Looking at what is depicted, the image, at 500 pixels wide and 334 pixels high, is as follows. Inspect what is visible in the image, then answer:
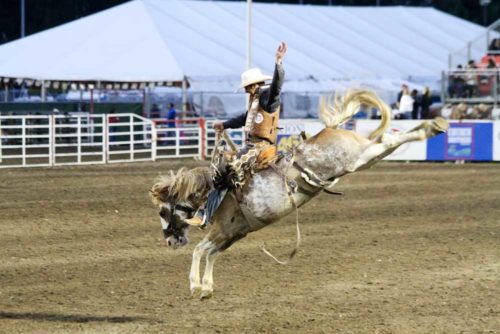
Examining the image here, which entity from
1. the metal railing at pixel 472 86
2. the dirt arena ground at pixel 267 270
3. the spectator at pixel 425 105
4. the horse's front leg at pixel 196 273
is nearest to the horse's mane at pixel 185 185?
the horse's front leg at pixel 196 273

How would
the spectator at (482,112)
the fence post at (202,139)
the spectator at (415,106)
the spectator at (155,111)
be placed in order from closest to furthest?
the fence post at (202,139), the spectator at (482,112), the spectator at (415,106), the spectator at (155,111)

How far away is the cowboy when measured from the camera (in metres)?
9.59

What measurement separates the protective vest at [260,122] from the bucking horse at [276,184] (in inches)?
11.3

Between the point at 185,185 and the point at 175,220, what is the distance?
0.36 m

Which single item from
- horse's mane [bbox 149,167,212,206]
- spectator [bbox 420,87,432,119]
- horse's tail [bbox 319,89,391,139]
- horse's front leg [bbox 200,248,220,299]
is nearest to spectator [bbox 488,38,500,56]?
spectator [bbox 420,87,432,119]

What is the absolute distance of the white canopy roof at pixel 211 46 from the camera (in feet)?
116

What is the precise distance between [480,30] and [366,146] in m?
46.9

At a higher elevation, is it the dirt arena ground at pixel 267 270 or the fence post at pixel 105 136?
the fence post at pixel 105 136

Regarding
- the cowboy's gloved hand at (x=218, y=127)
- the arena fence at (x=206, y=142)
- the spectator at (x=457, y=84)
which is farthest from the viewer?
the spectator at (x=457, y=84)

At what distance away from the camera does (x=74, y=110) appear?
132ft

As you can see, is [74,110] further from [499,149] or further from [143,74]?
[499,149]

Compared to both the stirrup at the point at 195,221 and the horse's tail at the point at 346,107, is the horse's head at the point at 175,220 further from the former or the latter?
the horse's tail at the point at 346,107

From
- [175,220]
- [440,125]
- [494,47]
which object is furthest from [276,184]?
[494,47]

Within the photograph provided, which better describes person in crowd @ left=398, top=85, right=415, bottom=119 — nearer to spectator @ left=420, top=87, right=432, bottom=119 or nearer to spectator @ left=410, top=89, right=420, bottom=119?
spectator @ left=420, top=87, right=432, bottom=119
